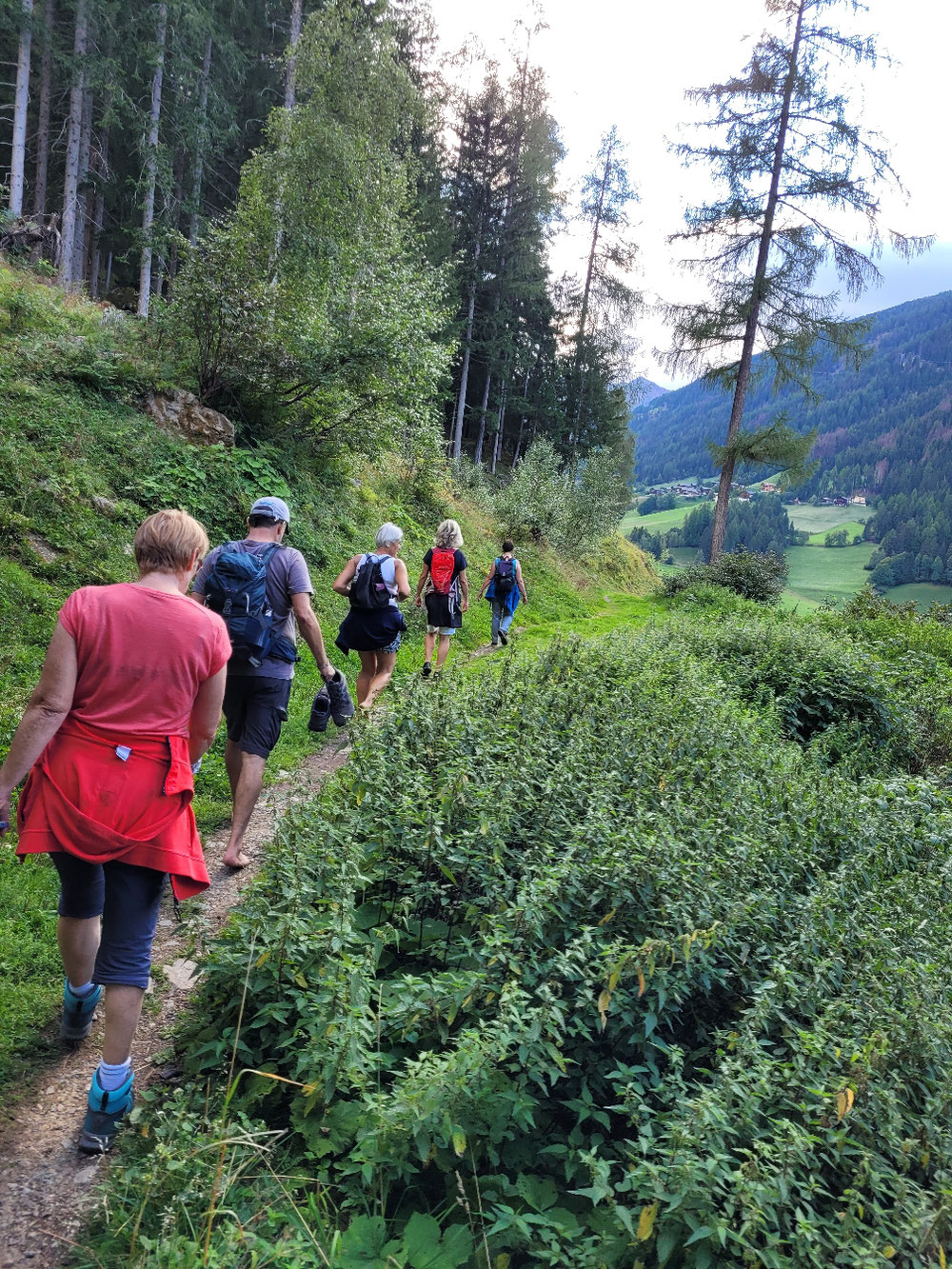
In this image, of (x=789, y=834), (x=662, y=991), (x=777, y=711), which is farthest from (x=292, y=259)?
(x=662, y=991)

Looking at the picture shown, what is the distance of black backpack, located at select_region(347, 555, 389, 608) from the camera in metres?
6.61

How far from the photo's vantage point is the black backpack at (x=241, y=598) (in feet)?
14.0

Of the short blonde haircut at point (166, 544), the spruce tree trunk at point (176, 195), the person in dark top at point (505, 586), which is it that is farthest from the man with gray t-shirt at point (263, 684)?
the spruce tree trunk at point (176, 195)

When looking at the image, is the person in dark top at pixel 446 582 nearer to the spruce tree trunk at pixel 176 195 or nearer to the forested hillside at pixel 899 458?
the spruce tree trunk at pixel 176 195

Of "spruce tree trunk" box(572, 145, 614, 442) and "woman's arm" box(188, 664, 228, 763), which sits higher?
"spruce tree trunk" box(572, 145, 614, 442)

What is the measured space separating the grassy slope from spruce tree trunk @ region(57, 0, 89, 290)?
7.97 meters

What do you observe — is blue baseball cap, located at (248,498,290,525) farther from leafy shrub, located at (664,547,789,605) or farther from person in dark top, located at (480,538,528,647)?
leafy shrub, located at (664,547,789,605)

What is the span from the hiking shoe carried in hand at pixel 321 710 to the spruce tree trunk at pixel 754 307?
66.0ft

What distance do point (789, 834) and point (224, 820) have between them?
3.88m

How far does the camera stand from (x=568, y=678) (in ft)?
22.5

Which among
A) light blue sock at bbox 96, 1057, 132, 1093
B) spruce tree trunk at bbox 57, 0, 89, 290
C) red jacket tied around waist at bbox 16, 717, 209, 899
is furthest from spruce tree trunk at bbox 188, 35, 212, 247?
light blue sock at bbox 96, 1057, 132, 1093

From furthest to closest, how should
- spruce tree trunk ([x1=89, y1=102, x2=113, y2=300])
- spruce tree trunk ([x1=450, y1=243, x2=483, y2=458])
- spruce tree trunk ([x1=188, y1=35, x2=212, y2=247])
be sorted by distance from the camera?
spruce tree trunk ([x1=450, y1=243, x2=483, y2=458]), spruce tree trunk ([x1=89, y1=102, x2=113, y2=300]), spruce tree trunk ([x1=188, y1=35, x2=212, y2=247])

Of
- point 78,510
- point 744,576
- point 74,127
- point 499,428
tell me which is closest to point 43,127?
point 74,127

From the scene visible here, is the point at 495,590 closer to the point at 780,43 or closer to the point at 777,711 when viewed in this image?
the point at 777,711
